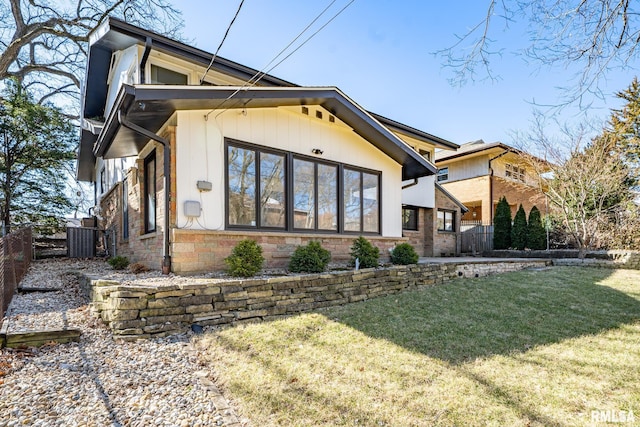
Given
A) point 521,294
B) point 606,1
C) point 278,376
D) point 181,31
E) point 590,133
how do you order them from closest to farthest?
point 278,376
point 606,1
point 521,294
point 590,133
point 181,31

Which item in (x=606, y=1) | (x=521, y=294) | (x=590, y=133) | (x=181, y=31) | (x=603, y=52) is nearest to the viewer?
(x=606, y=1)

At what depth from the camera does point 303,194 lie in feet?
25.2

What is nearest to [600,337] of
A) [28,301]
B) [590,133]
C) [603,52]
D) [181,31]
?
[603,52]

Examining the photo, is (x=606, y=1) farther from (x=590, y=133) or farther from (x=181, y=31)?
(x=181, y=31)

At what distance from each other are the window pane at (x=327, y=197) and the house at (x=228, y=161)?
33 mm

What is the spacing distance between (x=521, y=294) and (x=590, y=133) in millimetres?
10619

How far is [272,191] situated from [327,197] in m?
1.55

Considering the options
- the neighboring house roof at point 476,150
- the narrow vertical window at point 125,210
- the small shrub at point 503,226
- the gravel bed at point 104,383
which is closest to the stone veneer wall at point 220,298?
the gravel bed at point 104,383

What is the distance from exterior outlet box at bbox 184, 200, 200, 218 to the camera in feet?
19.5

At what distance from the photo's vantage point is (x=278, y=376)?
3.37 m

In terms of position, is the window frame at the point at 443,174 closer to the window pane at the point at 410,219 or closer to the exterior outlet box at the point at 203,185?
the window pane at the point at 410,219

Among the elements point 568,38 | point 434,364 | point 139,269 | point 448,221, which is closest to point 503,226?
point 448,221

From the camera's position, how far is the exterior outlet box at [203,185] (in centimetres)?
614

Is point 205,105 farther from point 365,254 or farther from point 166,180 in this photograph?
point 365,254
